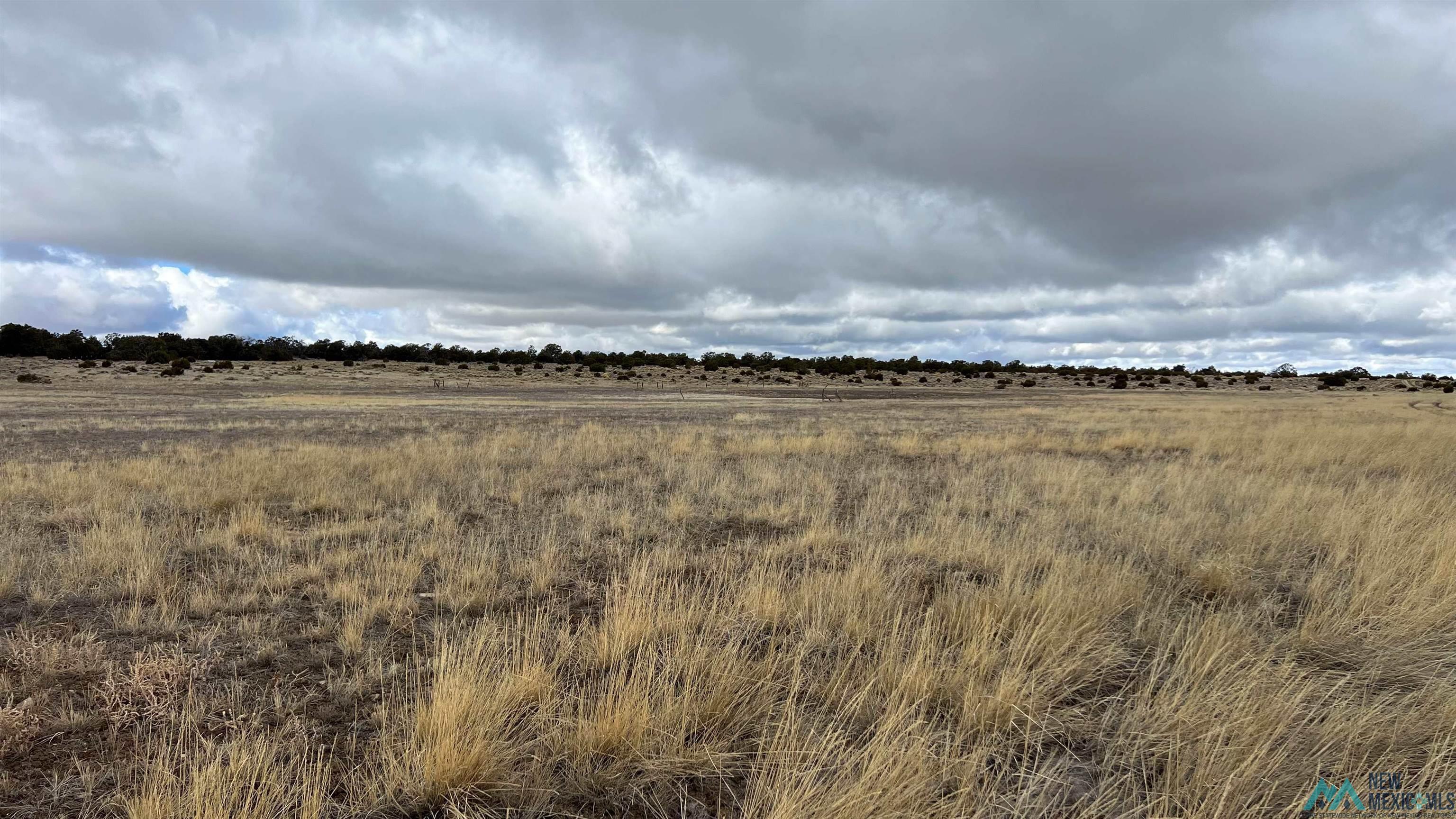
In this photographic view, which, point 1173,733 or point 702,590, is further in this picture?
point 702,590

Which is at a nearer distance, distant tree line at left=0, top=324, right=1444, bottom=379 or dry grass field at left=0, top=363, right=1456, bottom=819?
dry grass field at left=0, top=363, right=1456, bottom=819

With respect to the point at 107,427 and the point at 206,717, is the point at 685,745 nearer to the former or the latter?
the point at 206,717

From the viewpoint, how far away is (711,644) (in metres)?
4.24

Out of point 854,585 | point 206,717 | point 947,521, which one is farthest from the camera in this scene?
point 947,521

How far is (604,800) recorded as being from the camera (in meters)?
2.93

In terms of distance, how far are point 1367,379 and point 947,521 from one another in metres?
132

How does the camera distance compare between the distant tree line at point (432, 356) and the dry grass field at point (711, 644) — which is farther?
the distant tree line at point (432, 356)

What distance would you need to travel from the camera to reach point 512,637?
15.4ft

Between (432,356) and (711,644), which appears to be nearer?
(711,644)

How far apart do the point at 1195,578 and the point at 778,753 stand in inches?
205

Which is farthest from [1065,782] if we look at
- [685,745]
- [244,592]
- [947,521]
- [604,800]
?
[244,592]

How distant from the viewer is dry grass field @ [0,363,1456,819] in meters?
2.95

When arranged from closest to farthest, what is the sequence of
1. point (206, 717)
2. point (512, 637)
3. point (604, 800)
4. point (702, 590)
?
1. point (604, 800)
2. point (206, 717)
3. point (512, 637)
4. point (702, 590)

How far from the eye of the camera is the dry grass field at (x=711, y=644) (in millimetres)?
2945
